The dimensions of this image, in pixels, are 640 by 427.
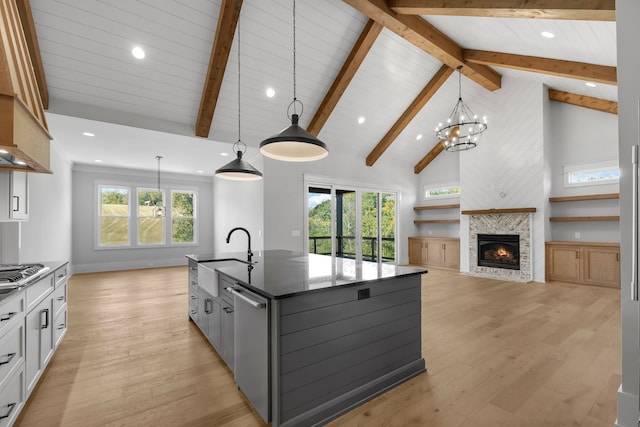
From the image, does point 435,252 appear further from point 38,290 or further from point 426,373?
point 38,290

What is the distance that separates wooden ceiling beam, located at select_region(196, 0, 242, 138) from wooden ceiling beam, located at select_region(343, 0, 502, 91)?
4.95 ft

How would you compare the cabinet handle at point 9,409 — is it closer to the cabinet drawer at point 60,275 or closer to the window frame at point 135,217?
the cabinet drawer at point 60,275

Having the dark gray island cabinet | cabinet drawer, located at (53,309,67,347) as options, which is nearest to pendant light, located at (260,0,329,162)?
the dark gray island cabinet

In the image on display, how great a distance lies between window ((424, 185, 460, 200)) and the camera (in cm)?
838

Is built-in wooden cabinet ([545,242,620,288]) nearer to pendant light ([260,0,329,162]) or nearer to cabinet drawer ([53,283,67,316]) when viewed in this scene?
pendant light ([260,0,329,162])

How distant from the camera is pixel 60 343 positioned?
314 cm

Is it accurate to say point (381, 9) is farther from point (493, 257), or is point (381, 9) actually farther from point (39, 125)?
point (493, 257)

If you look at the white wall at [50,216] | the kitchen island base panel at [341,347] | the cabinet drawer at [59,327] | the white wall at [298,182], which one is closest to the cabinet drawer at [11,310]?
the cabinet drawer at [59,327]

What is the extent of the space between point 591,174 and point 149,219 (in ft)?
35.6

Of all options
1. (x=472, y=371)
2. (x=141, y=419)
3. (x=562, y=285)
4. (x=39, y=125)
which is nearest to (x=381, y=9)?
(x=39, y=125)

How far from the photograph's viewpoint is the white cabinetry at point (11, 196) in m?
2.65

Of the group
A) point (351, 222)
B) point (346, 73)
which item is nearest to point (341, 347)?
point (346, 73)

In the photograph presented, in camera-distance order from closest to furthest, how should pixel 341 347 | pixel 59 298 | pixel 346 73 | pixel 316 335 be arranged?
pixel 316 335 < pixel 341 347 < pixel 59 298 < pixel 346 73

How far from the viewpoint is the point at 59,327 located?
3.06 m
